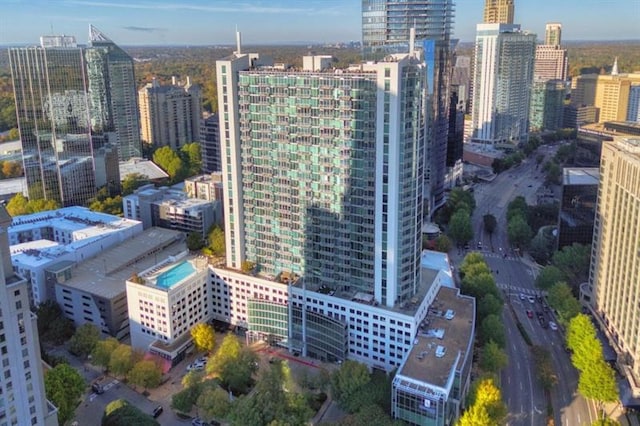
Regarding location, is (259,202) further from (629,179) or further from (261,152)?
(629,179)

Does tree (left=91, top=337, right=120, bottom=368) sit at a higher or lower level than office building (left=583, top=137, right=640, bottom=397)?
lower

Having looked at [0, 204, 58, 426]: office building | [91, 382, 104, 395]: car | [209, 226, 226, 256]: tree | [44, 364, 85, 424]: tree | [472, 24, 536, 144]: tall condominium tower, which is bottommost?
[91, 382, 104, 395]: car

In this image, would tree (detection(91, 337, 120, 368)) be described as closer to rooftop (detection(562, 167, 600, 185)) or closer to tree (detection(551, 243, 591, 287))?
tree (detection(551, 243, 591, 287))

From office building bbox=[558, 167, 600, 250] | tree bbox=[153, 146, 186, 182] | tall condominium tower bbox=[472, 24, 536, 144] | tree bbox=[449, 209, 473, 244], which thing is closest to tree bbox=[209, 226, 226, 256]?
tree bbox=[449, 209, 473, 244]

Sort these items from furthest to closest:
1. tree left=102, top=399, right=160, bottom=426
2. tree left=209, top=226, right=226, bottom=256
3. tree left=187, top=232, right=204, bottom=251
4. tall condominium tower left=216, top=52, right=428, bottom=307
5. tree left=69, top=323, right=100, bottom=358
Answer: tree left=187, top=232, right=204, bottom=251 → tree left=209, top=226, right=226, bottom=256 → tree left=69, top=323, right=100, bottom=358 → tall condominium tower left=216, top=52, right=428, bottom=307 → tree left=102, top=399, right=160, bottom=426

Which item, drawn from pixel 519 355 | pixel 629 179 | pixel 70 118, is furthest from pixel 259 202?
pixel 70 118

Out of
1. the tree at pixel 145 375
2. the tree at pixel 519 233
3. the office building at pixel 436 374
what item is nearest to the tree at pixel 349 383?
the office building at pixel 436 374
